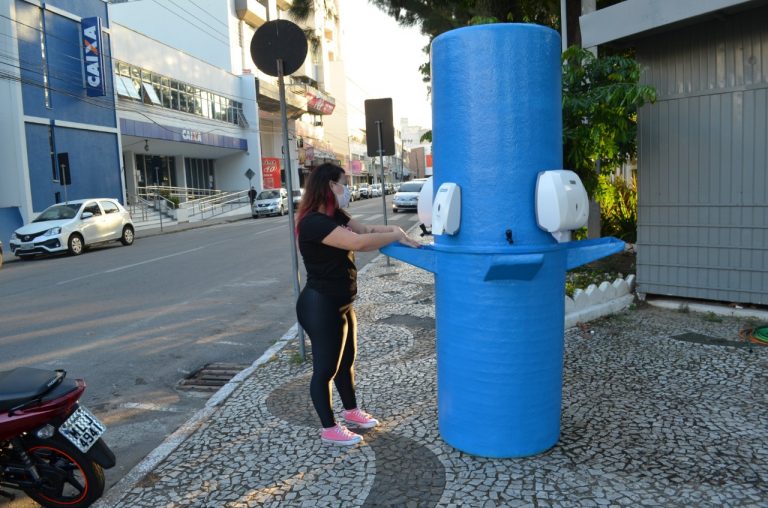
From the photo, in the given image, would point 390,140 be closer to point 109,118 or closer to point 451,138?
point 451,138

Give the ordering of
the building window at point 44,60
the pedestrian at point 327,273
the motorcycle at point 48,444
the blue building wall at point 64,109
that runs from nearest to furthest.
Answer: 1. the motorcycle at point 48,444
2. the pedestrian at point 327,273
3. the blue building wall at point 64,109
4. the building window at point 44,60

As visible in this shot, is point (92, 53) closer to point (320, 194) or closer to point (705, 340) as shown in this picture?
point (320, 194)

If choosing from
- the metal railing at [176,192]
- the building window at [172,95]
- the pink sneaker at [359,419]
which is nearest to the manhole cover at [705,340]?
the pink sneaker at [359,419]

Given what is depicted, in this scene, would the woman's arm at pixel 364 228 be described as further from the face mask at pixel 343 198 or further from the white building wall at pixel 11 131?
the white building wall at pixel 11 131

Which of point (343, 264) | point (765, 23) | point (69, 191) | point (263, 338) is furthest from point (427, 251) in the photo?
point (69, 191)

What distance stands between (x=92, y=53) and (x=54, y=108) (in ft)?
10.7

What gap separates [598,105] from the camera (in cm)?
659

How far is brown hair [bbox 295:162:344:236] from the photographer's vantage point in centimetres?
379

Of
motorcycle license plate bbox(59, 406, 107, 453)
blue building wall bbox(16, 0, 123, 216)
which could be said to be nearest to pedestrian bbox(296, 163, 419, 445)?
motorcycle license plate bbox(59, 406, 107, 453)

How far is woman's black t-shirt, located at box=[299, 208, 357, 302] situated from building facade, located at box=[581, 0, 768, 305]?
14.3ft

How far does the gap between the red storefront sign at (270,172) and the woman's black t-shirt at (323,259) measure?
45412mm

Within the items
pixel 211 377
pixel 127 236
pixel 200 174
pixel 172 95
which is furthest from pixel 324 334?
pixel 200 174

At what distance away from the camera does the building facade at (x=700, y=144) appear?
6109 millimetres

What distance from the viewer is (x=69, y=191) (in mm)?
25703
